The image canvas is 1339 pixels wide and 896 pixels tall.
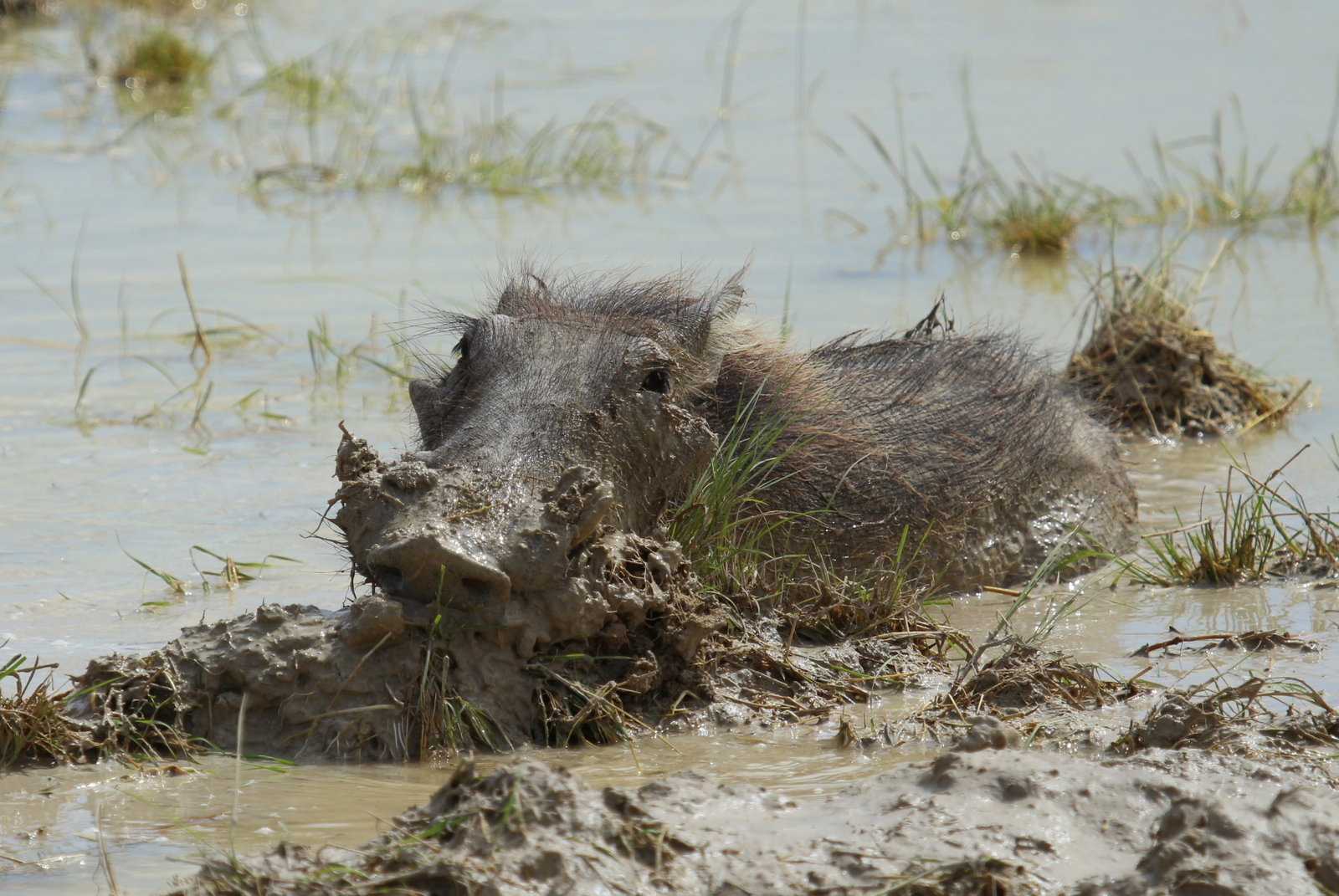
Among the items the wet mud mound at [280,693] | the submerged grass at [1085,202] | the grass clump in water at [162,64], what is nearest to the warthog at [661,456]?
the wet mud mound at [280,693]

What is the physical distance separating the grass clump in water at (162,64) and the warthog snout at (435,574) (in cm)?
1153

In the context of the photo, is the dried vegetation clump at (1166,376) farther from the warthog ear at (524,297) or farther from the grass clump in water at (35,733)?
the grass clump in water at (35,733)

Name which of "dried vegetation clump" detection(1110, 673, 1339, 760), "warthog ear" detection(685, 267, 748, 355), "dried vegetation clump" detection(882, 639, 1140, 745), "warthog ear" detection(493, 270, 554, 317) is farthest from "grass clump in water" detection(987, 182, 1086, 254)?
"dried vegetation clump" detection(1110, 673, 1339, 760)

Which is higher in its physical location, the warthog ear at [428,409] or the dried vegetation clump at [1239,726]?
the warthog ear at [428,409]

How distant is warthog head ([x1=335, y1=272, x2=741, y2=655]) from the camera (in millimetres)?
4207

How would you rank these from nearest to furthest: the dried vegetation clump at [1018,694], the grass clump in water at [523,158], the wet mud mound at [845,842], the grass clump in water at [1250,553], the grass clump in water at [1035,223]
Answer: the wet mud mound at [845,842]
the dried vegetation clump at [1018,694]
the grass clump in water at [1250,553]
the grass clump in water at [1035,223]
the grass clump in water at [523,158]

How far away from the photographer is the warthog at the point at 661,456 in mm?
4246

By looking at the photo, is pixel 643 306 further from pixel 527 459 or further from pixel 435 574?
pixel 435 574

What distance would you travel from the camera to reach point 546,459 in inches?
178

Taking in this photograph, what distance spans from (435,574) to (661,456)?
972 millimetres

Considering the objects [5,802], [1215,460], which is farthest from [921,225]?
[5,802]

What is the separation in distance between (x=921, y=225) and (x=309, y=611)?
7610 mm

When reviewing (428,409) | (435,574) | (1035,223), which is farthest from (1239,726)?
(1035,223)

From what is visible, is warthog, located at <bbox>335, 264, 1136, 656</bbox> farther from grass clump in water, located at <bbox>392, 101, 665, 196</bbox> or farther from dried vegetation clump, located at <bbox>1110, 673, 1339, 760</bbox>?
grass clump in water, located at <bbox>392, 101, 665, 196</bbox>
